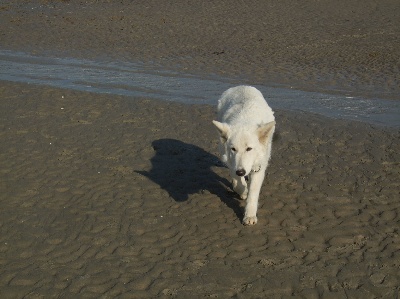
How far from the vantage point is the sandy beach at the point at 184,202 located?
620 centimetres

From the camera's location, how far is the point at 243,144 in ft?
22.3

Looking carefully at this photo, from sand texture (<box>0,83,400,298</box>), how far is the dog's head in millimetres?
953

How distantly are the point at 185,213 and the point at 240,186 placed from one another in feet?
2.84

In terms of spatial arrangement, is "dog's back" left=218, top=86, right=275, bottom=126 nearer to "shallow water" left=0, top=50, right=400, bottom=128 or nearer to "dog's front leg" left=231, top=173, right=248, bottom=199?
"dog's front leg" left=231, top=173, right=248, bottom=199

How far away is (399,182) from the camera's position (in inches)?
340

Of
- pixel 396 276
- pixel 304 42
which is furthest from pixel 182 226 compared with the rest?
pixel 304 42

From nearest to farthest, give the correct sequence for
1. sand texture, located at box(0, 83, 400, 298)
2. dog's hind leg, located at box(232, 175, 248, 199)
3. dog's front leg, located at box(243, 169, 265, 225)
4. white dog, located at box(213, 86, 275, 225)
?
sand texture, located at box(0, 83, 400, 298) → white dog, located at box(213, 86, 275, 225) → dog's front leg, located at box(243, 169, 265, 225) → dog's hind leg, located at box(232, 175, 248, 199)

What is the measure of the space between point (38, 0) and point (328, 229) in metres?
28.8

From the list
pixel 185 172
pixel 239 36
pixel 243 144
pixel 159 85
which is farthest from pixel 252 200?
pixel 239 36

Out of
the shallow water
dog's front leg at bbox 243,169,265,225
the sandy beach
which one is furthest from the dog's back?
the shallow water

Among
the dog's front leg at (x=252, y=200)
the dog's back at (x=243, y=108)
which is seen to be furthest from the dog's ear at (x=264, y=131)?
the dog's front leg at (x=252, y=200)

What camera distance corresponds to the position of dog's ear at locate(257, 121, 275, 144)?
22.4ft

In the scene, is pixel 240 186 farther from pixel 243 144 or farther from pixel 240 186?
pixel 243 144

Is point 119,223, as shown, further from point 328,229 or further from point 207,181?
point 328,229
